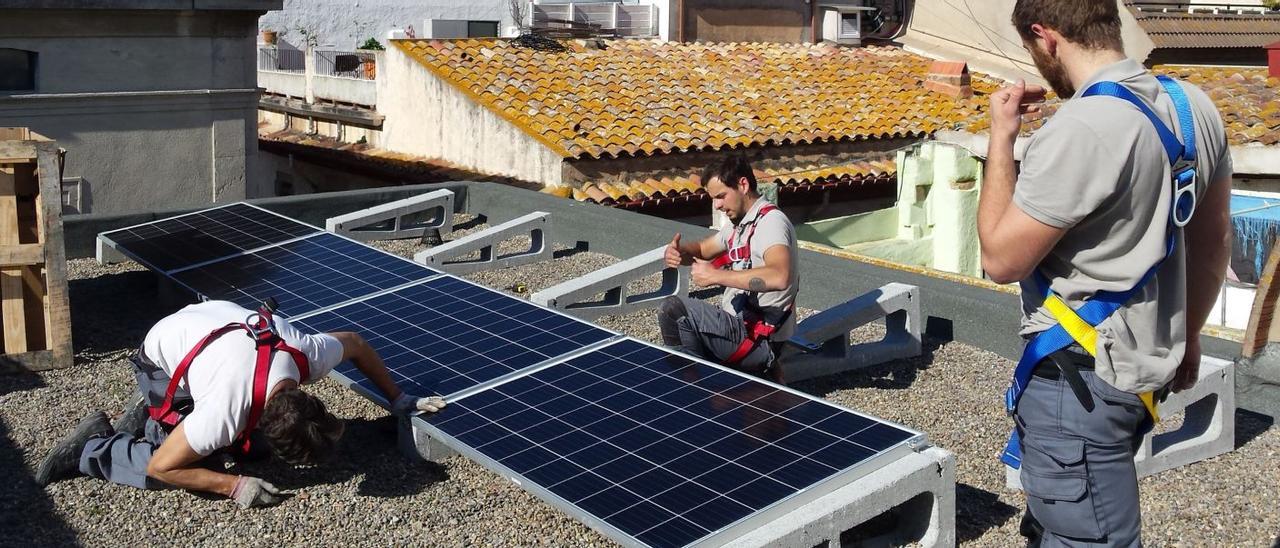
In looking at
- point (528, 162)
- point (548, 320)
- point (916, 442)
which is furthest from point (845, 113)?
point (916, 442)

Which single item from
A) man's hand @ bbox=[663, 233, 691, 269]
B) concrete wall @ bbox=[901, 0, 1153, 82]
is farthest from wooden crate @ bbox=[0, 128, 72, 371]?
concrete wall @ bbox=[901, 0, 1153, 82]

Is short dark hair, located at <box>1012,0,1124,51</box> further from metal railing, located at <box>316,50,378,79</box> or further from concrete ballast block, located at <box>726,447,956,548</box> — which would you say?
metal railing, located at <box>316,50,378,79</box>

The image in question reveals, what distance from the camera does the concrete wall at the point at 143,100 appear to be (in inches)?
579

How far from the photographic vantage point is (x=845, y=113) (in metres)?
19.3

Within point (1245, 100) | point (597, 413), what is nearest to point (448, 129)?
point (1245, 100)

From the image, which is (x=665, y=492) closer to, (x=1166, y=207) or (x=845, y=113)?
(x=1166, y=207)

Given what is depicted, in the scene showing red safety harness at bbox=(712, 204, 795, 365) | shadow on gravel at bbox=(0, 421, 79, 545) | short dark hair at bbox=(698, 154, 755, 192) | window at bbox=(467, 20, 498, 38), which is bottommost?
shadow on gravel at bbox=(0, 421, 79, 545)

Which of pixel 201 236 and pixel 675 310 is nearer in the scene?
pixel 675 310

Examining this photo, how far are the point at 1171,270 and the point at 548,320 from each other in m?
4.23

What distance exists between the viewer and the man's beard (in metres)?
3.32

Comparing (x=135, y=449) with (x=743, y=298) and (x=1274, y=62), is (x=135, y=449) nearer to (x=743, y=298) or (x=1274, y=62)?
(x=743, y=298)

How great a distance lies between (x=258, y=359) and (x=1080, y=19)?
356 cm

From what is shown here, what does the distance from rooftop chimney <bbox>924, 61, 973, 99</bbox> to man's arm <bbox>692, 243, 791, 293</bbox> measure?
51.8ft

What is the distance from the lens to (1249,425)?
22.1 ft
